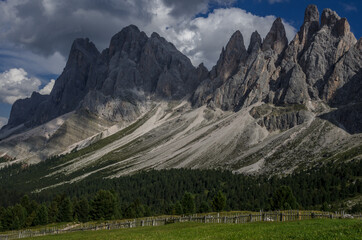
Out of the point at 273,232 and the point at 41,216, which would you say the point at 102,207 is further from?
the point at 273,232

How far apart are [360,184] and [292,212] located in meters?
96.6

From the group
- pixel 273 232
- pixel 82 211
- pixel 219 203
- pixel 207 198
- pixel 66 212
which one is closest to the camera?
pixel 273 232

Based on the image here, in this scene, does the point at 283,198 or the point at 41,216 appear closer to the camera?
the point at 283,198

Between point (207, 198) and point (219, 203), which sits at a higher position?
point (219, 203)

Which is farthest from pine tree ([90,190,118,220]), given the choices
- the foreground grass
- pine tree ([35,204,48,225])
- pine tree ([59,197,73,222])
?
the foreground grass

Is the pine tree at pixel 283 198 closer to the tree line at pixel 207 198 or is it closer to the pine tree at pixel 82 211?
the tree line at pixel 207 198

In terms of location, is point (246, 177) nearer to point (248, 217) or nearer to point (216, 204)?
point (216, 204)

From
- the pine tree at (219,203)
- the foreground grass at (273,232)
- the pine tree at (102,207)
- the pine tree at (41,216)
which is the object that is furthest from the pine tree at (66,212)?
the foreground grass at (273,232)

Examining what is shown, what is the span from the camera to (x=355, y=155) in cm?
18388

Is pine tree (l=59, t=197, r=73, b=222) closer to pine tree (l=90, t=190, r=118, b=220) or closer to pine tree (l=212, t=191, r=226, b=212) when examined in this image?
pine tree (l=90, t=190, r=118, b=220)

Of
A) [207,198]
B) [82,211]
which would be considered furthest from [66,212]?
[207,198]

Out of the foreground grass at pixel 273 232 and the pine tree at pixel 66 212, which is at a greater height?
the foreground grass at pixel 273 232

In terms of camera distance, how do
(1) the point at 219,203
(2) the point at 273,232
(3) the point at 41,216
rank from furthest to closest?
(3) the point at 41,216
(1) the point at 219,203
(2) the point at 273,232

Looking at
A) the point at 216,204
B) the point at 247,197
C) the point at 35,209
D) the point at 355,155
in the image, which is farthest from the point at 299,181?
the point at 35,209
